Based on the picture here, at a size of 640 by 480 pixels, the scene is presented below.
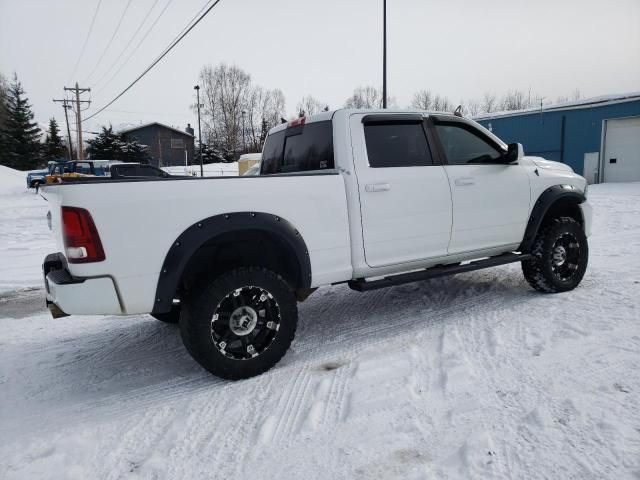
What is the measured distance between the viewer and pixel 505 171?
4.61m

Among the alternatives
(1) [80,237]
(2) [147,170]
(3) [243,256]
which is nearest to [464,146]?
(3) [243,256]

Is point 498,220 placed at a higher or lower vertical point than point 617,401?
higher

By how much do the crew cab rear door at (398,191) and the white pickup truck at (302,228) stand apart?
13 mm

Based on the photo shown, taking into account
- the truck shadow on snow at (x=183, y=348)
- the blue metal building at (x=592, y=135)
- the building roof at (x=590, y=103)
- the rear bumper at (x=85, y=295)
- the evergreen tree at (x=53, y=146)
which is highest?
the evergreen tree at (x=53, y=146)

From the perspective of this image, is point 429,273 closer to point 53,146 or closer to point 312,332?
point 312,332

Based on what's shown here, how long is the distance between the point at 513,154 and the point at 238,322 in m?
3.17

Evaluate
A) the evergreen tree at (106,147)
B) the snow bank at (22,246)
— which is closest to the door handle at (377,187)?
the snow bank at (22,246)

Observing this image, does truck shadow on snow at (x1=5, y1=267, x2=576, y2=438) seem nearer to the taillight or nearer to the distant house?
the taillight

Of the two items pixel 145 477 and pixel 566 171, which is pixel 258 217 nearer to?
pixel 145 477

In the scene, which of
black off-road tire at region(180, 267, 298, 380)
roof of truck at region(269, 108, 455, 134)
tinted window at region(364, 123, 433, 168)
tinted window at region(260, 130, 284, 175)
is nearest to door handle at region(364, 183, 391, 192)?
tinted window at region(364, 123, 433, 168)

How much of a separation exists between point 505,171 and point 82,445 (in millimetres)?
4295

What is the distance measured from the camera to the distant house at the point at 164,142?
5850 cm

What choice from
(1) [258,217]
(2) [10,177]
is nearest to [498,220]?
(1) [258,217]

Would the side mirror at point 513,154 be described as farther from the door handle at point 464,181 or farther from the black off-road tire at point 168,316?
the black off-road tire at point 168,316
